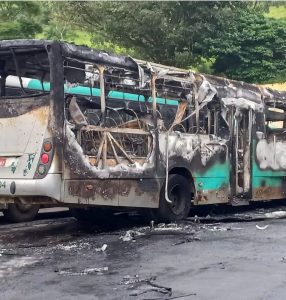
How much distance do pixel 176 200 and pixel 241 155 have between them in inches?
81.5

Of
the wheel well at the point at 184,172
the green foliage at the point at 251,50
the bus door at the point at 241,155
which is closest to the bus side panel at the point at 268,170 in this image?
the bus door at the point at 241,155

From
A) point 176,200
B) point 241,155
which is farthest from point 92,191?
point 241,155

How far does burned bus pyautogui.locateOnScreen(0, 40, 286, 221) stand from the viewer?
9117 mm

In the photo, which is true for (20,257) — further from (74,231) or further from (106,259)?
(74,231)

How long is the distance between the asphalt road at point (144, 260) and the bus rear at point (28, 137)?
773mm

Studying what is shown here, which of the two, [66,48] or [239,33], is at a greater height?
[239,33]

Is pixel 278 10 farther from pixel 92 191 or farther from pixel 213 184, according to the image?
pixel 92 191

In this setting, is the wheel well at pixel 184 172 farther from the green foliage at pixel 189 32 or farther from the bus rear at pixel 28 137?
the green foliage at pixel 189 32

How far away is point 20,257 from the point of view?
26.6 feet

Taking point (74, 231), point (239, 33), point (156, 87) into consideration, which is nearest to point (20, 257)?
point (74, 231)

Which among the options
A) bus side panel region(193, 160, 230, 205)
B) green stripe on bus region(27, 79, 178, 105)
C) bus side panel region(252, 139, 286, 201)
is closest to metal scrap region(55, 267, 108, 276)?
green stripe on bus region(27, 79, 178, 105)

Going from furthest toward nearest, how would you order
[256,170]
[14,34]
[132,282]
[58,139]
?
[14,34], [256,170], [58,139], [132,282]

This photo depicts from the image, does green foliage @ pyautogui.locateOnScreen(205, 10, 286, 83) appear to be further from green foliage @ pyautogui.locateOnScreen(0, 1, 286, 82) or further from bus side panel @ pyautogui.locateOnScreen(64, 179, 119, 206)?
bus side panel @ pyautogui.locateOnScreen(64, 179, 119, 206)

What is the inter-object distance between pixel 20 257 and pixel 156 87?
4.08 meters
